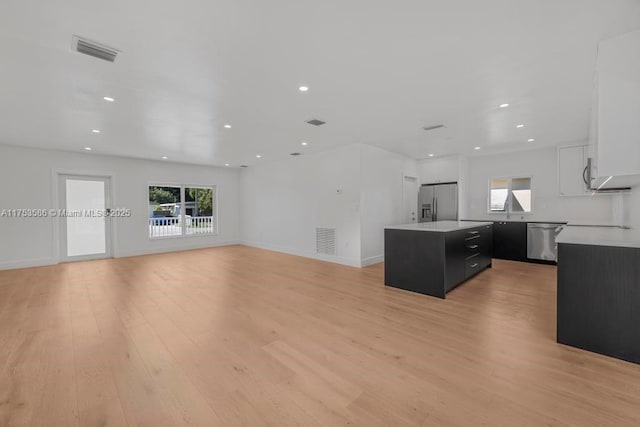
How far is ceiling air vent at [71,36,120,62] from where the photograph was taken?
7.24ft

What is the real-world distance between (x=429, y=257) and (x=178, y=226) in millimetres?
7472

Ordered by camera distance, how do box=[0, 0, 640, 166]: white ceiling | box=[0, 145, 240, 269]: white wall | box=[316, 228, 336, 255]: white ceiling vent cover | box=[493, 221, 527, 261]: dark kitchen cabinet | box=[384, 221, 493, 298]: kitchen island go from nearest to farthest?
box=[0, 0, 640, 166]: white ceiling
box=[384, 221, 493, 298]: kitchen island
box=[0, 145, 240, 269]: white wall
box=[493, 221, 527, 261]: dark kitchen cabinet
box=[316, 228, 336, 255]: white ceiling vent cover

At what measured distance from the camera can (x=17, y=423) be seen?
1.64 m

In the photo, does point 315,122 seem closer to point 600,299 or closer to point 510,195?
point 600,299

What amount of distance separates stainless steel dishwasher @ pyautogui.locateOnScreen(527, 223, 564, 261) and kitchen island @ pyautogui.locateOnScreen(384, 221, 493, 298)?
7.67 ft

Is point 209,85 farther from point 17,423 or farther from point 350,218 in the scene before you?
point 350,218

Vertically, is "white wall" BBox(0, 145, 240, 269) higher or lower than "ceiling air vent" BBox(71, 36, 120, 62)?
lower

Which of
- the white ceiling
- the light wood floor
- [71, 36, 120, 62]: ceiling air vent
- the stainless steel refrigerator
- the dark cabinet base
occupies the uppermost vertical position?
the white ceiling

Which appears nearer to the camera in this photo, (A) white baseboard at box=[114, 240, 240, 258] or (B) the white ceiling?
(B) the white ceiling

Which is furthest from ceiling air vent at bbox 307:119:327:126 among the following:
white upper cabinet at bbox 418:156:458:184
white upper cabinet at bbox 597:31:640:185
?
white upper cabinet at bbox 418:156:458:184

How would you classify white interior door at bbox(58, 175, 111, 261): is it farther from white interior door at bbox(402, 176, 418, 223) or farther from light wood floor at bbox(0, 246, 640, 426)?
white interior door at bbox(402, 176, 418, 223)

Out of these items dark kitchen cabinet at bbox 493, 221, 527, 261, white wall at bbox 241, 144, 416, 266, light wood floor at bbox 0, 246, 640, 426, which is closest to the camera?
light wood floor at bbox 0, 246, 640, 426

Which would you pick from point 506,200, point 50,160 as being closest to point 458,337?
point 506,200

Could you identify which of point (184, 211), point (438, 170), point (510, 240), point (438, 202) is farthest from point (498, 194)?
point (184, 211)
